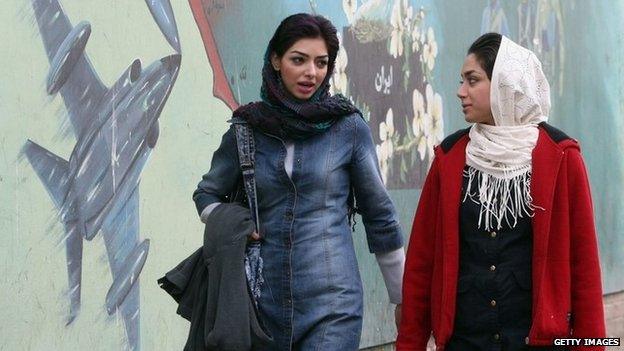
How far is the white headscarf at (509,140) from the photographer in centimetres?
455

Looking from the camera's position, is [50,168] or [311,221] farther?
[50,168]

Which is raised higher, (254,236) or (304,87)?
(304,87)

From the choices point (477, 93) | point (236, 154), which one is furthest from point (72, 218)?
point (477, 93)

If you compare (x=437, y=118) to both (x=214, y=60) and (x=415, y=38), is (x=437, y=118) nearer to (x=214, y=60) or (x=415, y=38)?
(x=415, y=38)

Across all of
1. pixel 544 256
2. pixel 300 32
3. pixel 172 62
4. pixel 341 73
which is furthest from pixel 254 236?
pixel 341 73

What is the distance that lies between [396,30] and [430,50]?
484mm

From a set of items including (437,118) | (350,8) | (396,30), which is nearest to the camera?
(350,8)

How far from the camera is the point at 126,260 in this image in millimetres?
6262

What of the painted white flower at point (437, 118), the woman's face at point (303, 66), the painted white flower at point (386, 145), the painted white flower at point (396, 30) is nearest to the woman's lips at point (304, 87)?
the woman's face at point (303, 66)

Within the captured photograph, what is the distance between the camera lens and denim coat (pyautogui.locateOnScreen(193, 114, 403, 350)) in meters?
4.58

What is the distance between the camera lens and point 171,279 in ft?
15.0

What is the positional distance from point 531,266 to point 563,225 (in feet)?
0.56

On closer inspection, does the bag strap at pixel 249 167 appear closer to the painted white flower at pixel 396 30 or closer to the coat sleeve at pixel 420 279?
the coat sleeve at pixel 420 279

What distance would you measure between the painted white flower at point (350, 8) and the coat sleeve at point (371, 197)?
3391mm
